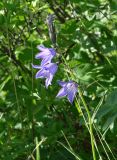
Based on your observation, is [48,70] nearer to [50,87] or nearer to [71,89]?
[71,89]

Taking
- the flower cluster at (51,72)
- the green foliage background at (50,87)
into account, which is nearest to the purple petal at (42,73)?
the flower cluster at (51,72)

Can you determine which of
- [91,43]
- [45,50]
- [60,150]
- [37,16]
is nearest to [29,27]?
[37,16]

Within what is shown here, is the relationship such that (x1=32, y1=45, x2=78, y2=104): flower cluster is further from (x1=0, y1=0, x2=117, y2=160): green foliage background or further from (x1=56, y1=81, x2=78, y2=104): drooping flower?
(x1=0, y1=0, x2=117, y2=160): green foliage background

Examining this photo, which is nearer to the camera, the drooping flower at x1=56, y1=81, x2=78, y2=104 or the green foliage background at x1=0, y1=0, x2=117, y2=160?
the drooping flower at x1=56, y1=81, x2=78, y2=104

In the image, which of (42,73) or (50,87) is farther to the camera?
(50,87)

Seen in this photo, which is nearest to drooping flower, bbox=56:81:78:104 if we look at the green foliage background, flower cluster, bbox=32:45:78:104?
flower cluster, bbox=32:45:78:104

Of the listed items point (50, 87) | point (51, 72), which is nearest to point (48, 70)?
point (51, 72)

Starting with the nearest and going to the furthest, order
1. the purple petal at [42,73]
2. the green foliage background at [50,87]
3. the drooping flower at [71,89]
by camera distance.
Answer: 1. the drooping flower at [71,89]
2. the purple petal at [42,73]
3. the green foliage background at [50,87]

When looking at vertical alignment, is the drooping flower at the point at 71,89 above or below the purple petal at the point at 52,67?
below

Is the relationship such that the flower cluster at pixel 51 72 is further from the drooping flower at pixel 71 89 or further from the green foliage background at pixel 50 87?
the green foliage background at pixel 50 87

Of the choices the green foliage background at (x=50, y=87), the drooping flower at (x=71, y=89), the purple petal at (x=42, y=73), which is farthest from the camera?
the green foliage background at (x=50, y=87)
